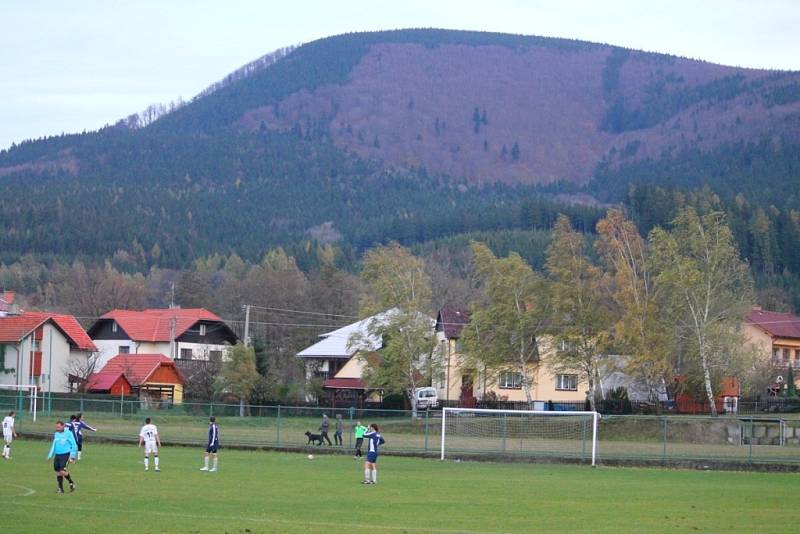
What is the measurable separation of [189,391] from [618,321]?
3171cm

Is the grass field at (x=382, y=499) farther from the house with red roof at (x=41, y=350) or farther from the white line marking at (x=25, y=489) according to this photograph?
the house with red roof at (x=41, y=350)

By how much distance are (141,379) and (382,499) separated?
5901 cm

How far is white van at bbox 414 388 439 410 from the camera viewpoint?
76.5m

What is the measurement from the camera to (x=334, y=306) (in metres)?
116

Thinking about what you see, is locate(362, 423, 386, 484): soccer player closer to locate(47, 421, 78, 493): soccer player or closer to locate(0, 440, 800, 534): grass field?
locate(0, 440, 800, 534): grass field

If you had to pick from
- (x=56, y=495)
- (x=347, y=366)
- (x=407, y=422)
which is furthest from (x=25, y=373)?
(x=56, y=495)

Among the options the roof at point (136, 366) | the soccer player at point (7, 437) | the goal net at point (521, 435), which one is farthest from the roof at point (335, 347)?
the soccer player at point (7, 437)

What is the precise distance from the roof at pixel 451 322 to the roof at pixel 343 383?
7214mm

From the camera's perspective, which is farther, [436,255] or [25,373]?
[436,255]

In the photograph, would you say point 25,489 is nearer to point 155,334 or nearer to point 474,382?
point 474,382

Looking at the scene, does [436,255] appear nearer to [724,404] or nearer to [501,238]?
[501,238]

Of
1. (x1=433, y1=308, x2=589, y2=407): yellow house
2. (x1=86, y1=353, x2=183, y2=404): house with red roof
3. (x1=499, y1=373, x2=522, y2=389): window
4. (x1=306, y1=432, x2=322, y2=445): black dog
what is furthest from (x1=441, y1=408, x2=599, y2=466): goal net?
(x1=86, y1=353, x2=183, y2=404): house with red roof

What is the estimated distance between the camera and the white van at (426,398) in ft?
251

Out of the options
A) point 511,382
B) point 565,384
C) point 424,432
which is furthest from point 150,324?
point 424,432
